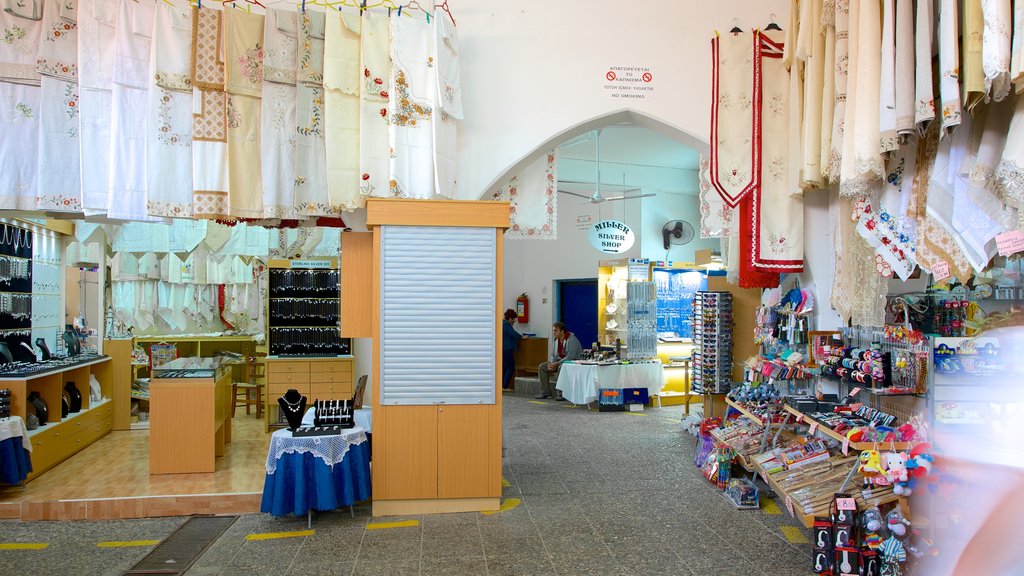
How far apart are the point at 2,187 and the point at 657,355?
9.21 metres

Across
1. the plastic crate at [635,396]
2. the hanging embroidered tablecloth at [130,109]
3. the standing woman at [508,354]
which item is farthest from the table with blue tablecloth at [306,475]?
the standing woman at [508,354]

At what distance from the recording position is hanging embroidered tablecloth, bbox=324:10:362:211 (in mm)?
5246

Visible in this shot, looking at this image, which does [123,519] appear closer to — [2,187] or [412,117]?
[2,187]

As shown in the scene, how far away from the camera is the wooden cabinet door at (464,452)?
5.38 meters

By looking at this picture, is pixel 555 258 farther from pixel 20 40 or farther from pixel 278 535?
pixel 20 40

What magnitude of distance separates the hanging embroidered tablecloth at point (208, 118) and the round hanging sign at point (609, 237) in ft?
23.6

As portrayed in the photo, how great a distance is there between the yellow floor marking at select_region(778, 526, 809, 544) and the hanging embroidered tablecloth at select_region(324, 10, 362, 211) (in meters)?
3.87

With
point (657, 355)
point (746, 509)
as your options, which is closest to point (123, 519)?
point (746, 509)

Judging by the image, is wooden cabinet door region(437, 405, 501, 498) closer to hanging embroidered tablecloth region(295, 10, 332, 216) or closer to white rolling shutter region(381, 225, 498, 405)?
white rolling shutter region(381, 225, 498, 405)

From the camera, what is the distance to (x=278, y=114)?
5262mm

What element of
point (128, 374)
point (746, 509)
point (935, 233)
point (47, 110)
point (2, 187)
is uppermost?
point (47, 110)

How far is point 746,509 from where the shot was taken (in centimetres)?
560

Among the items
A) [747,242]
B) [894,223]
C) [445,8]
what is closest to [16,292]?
[445,8]

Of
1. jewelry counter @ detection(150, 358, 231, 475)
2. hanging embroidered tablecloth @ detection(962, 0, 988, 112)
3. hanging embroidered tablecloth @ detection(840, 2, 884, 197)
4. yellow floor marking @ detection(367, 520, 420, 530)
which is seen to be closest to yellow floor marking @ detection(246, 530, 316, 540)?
yellow floor marking @ detection(367, 520, 420, 530)
